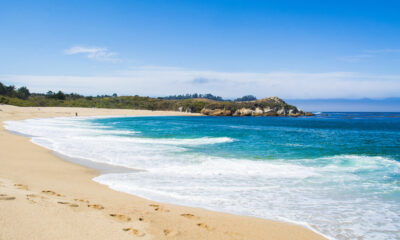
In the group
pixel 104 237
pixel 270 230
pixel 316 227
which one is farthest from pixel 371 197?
pixel 104 237

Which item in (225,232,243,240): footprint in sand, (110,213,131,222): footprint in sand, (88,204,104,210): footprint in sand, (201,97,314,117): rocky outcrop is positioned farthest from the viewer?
(201,97,314,117): rocky outcrop

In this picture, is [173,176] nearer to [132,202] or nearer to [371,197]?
[132,202]

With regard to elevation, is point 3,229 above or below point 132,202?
above

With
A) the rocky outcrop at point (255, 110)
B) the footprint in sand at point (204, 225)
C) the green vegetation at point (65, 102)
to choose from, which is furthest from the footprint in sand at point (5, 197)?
the rocky outcrop at point (255, 110)

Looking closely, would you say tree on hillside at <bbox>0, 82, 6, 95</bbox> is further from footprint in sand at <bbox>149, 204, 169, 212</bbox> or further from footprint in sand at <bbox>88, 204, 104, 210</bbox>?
footprint in sand at <bbox>149, 204, 169, 212</bbox>

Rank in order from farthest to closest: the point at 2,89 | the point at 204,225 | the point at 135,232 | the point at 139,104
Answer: the point at 139,104 → the point at 2,89 → the point at 204,225 → the point at 135,232

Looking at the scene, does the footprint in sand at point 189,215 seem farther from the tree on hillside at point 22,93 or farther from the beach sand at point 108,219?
the tree on hillside at point 22,93

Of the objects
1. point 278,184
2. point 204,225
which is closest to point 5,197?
point 204,225

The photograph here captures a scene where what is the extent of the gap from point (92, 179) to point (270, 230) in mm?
6503

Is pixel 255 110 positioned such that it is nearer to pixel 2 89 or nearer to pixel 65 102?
pixel 65 102

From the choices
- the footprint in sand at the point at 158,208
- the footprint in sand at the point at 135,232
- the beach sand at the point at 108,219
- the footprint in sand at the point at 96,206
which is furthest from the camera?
the footprint in sand at the point at 158,208

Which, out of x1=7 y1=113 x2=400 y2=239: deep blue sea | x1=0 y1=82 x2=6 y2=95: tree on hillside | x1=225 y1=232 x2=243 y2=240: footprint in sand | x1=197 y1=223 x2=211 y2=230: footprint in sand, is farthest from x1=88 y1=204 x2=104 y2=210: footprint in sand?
x1=0 y1=82 x2=6 y2=95: tree on hillside

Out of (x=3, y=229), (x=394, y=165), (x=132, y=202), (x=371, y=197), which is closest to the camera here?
(x=3, y=229)

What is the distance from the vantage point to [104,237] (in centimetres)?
443
